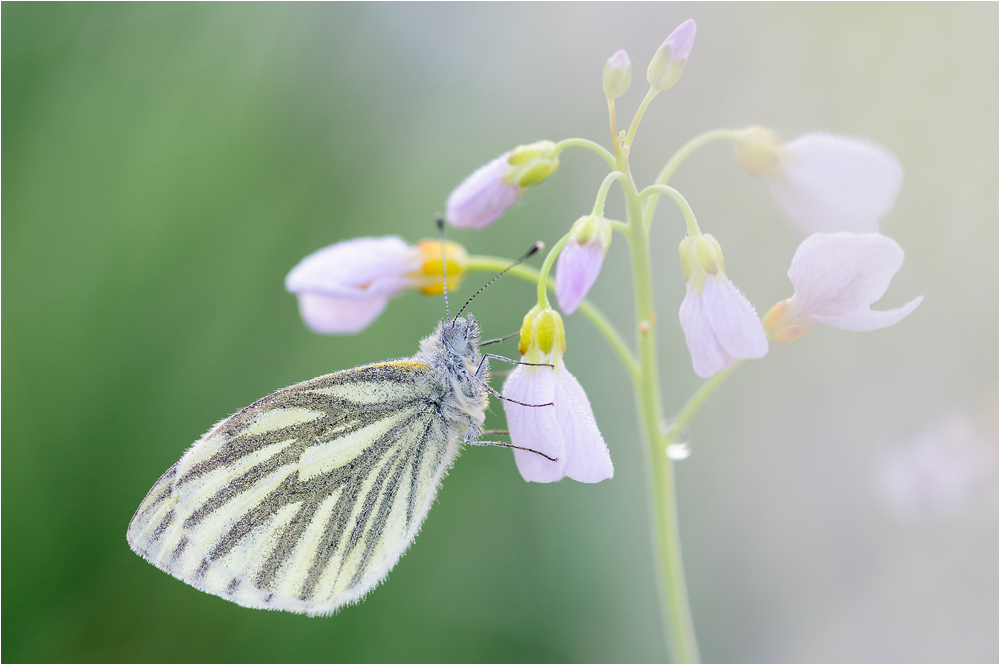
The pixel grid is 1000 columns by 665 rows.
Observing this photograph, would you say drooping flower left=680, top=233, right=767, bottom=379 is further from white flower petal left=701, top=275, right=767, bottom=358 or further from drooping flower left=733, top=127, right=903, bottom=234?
drooping flower left=733, top=127, right=903, bottom=234

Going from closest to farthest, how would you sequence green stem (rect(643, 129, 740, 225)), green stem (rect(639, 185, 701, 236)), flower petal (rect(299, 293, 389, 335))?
green stem (rect(639, 185, 701, 236))
green stem (rect(643, 129, 740, 225))
flower petal (rect(299, 293, 389, 335))

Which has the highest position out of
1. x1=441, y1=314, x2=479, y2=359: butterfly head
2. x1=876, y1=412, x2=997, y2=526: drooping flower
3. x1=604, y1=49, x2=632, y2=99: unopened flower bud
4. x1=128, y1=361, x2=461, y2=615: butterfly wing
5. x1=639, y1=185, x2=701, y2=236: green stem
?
x1=604, y1=49, x2=632, y2=99: unopened flower bud

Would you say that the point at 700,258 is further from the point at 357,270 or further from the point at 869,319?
the point at 357,270

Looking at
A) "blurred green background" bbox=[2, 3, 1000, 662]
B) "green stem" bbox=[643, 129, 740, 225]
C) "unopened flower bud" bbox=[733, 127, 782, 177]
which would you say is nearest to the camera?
"green stem" bbox=[643, 129, 740, 225]

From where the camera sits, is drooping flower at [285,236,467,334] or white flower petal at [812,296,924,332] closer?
white flower petal at [812,296,924,332]

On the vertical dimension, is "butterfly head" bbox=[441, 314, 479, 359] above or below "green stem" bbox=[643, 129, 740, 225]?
below

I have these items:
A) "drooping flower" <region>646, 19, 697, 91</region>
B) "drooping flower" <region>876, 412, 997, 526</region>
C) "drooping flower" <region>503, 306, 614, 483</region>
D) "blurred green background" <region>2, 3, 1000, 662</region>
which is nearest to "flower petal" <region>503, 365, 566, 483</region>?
"drooping flower" <region>503, 306, 614, 483</region>

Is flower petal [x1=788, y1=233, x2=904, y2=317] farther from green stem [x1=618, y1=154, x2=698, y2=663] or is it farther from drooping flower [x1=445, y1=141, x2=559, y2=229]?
drooping flower [x1=445, y1=141, x2=559, y2=229]

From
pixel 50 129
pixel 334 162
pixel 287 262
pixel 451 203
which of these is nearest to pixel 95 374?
pixel 287 262
